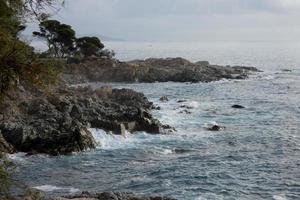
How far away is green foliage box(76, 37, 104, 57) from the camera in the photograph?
10106cm

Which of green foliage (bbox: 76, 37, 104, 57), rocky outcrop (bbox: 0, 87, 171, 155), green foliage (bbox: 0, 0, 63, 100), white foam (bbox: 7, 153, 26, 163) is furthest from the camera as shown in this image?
green foliage (bbox: 76, 37, 104, 57)

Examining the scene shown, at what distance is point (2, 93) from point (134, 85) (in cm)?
7689

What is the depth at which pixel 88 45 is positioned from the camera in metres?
102

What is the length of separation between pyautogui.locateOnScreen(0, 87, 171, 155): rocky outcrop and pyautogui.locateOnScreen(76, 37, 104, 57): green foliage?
4522cm

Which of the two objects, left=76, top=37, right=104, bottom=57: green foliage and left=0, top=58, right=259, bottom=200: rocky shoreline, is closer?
left=0, top=58, right=259, bottom=200: rocky shoreline

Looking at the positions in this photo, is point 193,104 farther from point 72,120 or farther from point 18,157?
point 18,157

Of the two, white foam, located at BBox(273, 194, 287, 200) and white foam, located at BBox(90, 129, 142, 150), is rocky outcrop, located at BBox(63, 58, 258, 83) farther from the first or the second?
white foam, located at BBox(273, 194, 287, 200)

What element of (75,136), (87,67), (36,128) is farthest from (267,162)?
(87,67)

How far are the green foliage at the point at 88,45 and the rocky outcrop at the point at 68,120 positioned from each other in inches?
1780

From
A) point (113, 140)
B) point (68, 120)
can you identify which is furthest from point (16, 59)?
point (68, 120)

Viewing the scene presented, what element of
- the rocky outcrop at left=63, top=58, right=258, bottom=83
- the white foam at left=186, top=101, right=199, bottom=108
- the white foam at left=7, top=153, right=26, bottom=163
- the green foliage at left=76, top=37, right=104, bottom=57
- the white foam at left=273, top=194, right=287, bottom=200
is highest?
the green foliage at left=76, top=37, right=104, bottom=57

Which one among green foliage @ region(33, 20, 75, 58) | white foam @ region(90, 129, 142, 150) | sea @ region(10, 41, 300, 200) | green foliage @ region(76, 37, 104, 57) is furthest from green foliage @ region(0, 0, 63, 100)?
green foliage @ region(76, 37, 104, 57)

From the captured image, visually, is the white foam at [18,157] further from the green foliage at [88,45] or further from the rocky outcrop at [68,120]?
the green foliage at [88,45]

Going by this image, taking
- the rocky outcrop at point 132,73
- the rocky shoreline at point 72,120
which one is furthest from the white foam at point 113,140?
the rocky outcrop at point 132,73
